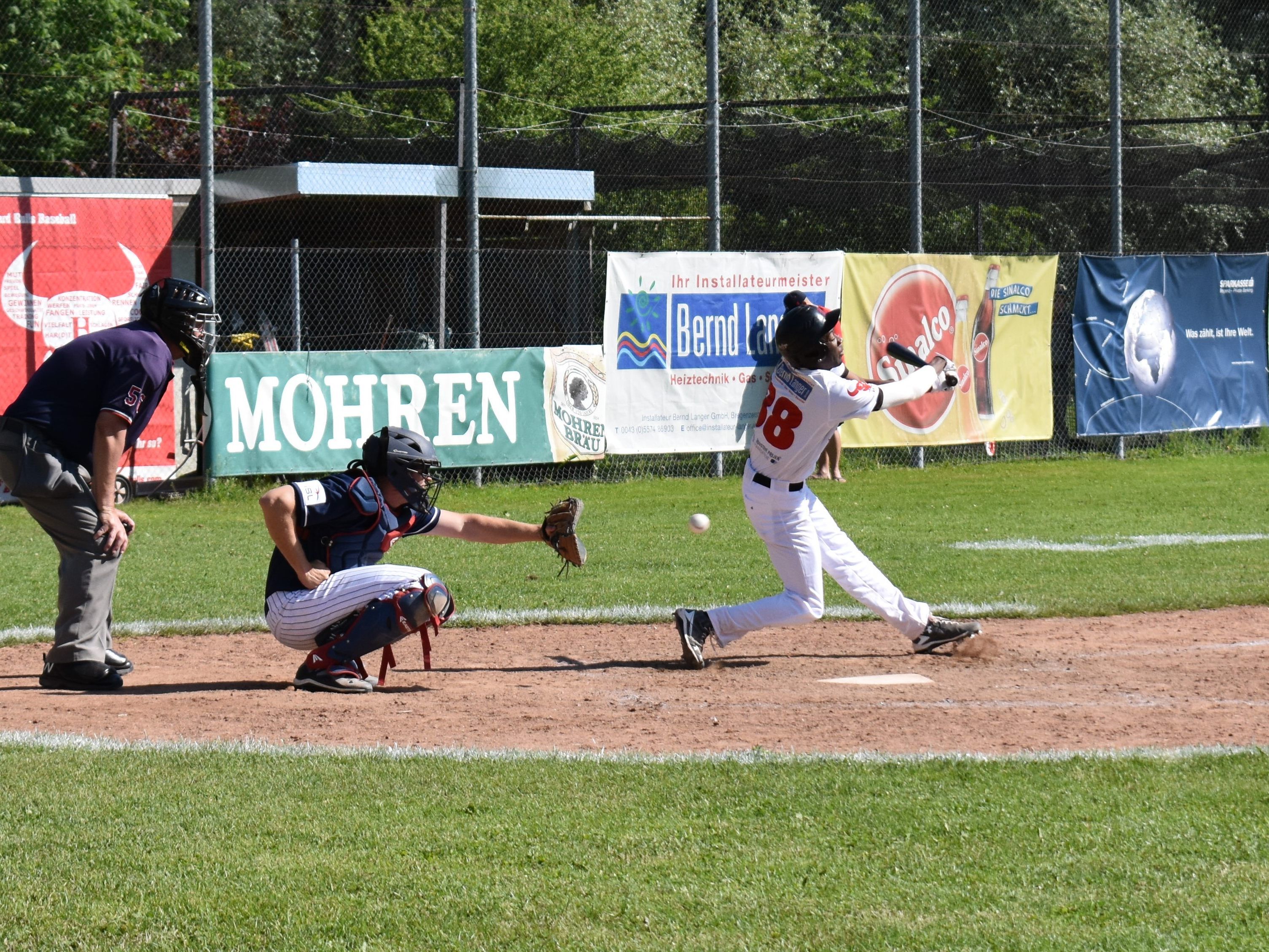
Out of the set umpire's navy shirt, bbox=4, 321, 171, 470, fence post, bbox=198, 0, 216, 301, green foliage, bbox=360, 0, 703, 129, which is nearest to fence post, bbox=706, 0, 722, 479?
fence post, bbox=198, 0, 216, 301

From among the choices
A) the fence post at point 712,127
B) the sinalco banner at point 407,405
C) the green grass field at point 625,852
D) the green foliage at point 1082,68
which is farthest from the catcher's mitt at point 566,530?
the green foliage at point 1082,68

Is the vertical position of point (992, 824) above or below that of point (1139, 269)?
below

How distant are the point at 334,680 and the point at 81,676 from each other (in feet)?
3.73

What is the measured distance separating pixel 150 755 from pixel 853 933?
2950 millimetres

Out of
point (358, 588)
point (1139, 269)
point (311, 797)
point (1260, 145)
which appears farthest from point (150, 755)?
point (1260, 145)

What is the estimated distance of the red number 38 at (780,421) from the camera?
7.26 meters

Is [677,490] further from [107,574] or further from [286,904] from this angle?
[286,904]

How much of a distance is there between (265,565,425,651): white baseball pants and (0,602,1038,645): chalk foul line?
79.1 inches

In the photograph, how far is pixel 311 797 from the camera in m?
4.95

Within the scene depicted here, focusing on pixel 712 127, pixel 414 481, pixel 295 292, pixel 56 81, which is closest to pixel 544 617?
pixel 414 481

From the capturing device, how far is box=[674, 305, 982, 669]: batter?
7.18 meters

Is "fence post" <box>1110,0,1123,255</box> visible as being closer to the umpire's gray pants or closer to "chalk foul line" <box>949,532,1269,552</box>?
"chalk foul line" <box>949,532,1269,552</box>

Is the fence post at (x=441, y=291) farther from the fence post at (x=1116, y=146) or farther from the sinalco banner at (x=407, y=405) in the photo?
the fence post at (x=1116, y=146)

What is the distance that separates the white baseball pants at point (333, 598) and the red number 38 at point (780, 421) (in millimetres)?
1828
